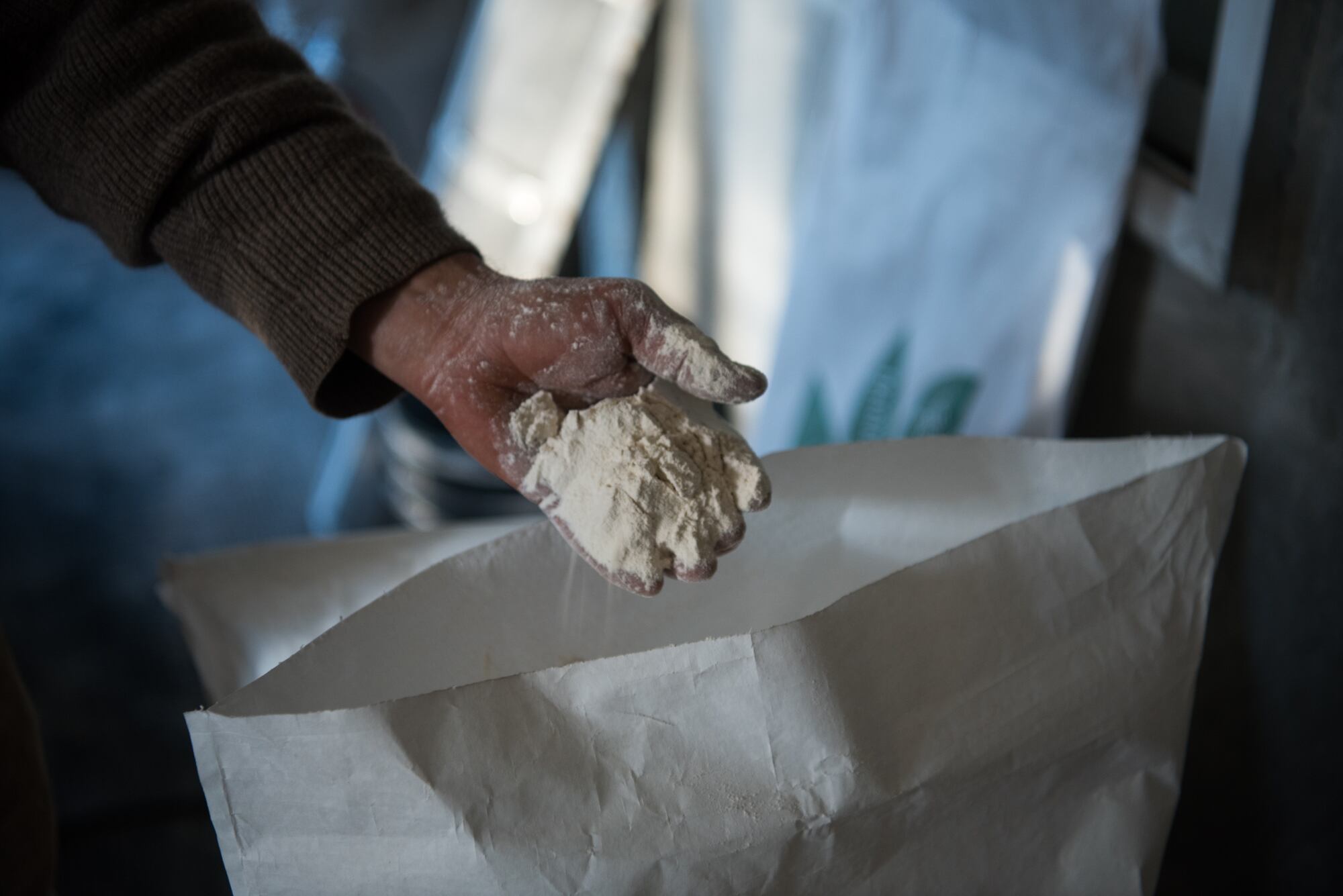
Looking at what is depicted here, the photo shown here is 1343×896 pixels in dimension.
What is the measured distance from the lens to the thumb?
58cm

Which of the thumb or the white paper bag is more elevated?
the thumb

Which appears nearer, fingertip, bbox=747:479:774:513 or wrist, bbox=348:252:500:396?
fingertip, bbox=747:479:774:513

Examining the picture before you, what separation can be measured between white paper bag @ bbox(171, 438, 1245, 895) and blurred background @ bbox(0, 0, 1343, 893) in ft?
1.12

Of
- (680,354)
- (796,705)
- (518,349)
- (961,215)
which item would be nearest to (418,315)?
(518,349)

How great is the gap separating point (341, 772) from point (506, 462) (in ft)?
0.75

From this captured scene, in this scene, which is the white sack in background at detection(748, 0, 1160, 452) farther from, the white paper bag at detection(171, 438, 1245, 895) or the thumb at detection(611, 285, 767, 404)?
the thumb at detection(611, 285, 767, 404)

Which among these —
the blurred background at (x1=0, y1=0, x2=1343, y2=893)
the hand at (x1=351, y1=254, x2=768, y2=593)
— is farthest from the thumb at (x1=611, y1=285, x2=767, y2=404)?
the blurred background at (x1=0, y1=0, x2=1343, y2=893)

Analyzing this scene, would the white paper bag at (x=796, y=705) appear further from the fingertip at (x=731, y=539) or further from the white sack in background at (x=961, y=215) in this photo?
the white sack in background at (x=961, y=215)

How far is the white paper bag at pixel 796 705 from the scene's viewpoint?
0.49 metres

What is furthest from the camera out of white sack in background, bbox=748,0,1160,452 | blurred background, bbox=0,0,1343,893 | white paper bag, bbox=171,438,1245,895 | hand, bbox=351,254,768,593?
white sack in background, bbox=748,0,1160,452

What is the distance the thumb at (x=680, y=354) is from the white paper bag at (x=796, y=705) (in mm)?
71

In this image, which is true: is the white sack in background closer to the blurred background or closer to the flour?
the blurred background

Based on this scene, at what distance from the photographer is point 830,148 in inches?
51.1

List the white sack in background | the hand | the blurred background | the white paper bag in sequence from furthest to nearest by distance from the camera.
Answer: the white sack in background
the blurred background
the hand
the white paper bag
